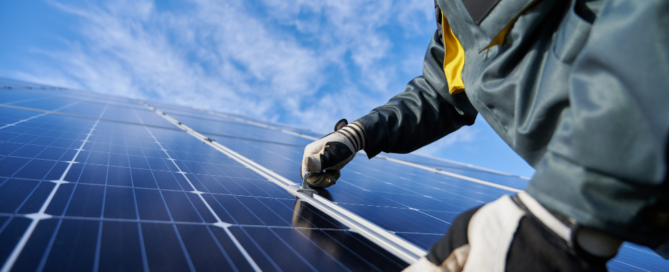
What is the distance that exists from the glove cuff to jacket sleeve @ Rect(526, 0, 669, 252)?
5.05ft

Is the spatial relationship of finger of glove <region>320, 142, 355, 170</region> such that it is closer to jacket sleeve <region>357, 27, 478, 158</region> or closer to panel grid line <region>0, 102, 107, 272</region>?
jacket sleeve <region>357, 27, 478, 158</region>

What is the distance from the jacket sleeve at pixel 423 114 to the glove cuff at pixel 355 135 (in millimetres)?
31

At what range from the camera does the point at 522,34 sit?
125 cm

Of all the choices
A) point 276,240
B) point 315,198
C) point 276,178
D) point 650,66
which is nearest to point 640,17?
point 650,66

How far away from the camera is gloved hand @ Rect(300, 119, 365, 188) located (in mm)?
2246

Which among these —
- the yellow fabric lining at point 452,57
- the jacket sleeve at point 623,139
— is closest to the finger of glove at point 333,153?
the yellow fabric lining at point 452,57

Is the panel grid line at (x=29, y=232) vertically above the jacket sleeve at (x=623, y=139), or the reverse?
the jacket sleeve at (x=623, y=139)

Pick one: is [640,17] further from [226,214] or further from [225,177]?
[225,177]

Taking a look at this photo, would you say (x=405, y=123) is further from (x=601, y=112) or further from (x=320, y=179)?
(x=601, y=112)

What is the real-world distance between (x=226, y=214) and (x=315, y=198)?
636 millimetres

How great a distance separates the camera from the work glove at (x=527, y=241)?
0.74 m

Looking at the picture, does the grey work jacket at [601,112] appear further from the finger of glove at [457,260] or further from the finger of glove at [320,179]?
the finger of glove at [320,179]

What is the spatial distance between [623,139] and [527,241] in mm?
285

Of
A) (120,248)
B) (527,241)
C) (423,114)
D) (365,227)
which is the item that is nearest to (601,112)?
(527,241)
